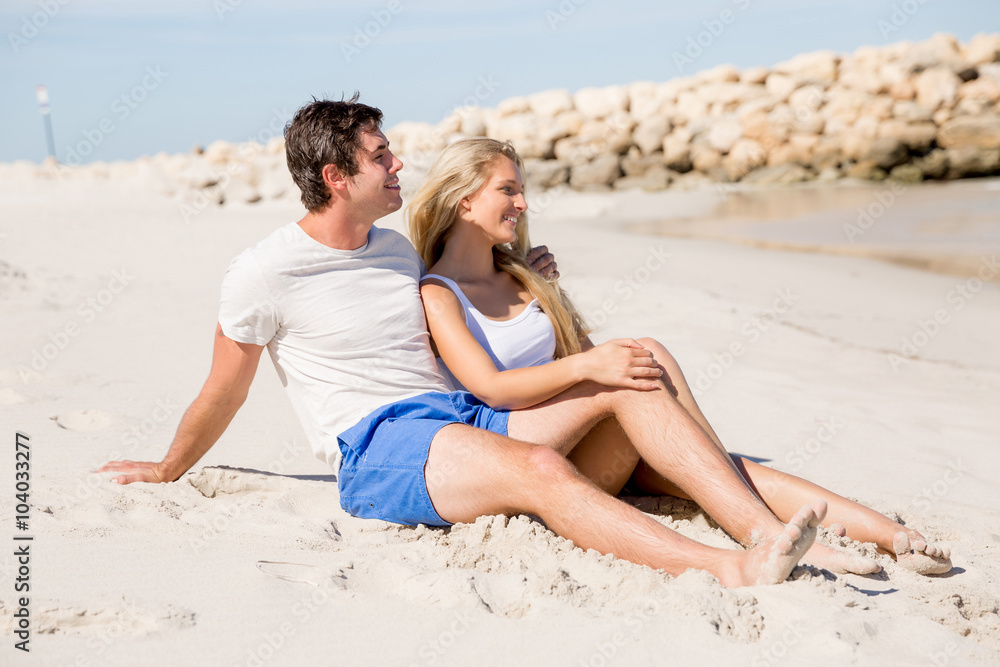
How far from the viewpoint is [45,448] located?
3.50 metres

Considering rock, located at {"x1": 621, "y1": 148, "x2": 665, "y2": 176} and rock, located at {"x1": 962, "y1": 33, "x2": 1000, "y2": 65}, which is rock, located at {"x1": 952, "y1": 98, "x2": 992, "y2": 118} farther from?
rock, located at {"x1": 621, "y1": 148, "x2": 665, "y2": 176}

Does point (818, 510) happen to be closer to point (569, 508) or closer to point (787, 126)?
point (569, 508)

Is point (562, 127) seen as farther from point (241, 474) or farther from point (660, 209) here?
point (241, 474)

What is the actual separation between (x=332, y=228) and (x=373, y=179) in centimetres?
23

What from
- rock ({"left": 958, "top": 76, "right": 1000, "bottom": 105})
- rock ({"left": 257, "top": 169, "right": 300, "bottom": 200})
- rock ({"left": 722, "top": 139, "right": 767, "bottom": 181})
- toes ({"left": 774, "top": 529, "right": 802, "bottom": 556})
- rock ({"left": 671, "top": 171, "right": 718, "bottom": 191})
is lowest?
rock ({"left": 671, "top": 171, "right": 718, "bottom": 191})

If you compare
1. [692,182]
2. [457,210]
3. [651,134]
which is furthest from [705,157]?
[457,210]

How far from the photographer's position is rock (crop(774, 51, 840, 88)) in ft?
75.4

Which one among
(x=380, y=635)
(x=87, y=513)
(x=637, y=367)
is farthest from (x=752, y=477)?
(x=87, y=513)

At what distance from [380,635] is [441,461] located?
671mm

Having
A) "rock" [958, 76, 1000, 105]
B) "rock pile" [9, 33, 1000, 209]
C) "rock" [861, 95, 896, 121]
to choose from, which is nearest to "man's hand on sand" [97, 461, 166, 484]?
"rock pile" [9, 33, 1000, 209]

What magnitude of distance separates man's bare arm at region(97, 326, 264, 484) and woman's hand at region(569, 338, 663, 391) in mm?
1134

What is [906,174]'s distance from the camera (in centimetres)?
2042

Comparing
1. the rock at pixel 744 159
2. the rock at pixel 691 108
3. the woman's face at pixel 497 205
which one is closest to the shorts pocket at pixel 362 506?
the woman's face at pixel 497 205

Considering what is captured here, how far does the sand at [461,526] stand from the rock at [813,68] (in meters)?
17.1
